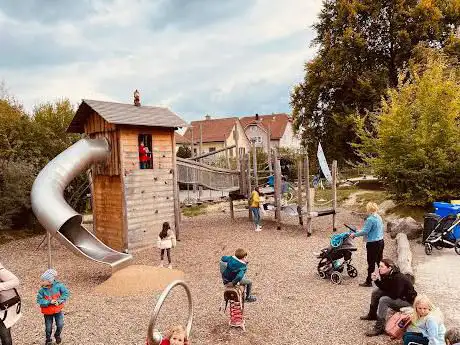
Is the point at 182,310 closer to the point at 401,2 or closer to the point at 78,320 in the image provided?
the point at 78,320

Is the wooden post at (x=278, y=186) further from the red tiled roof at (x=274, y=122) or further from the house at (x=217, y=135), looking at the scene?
the red tiled roof at (x=274, y=122)

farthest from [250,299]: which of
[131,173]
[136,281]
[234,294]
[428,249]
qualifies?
[131,173]

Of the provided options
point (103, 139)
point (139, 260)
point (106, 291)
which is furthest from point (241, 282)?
point (103, 139)

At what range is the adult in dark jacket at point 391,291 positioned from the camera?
7.36 meters

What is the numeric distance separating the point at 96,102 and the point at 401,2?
23.1 meters

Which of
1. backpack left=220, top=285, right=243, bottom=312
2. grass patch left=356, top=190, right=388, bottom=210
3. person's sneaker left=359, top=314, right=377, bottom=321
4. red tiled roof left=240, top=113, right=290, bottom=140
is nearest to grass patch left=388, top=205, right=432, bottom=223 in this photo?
grass patch left=356, top=190, right=388, bottom=210

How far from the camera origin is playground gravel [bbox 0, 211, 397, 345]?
25.7 feet

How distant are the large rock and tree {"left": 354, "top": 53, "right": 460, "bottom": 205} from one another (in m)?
2.36

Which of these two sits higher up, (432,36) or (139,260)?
(432,36)

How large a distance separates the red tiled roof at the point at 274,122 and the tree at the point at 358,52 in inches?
1055

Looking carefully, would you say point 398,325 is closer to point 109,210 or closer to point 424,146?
point 109,210

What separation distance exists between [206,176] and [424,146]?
9638 mm

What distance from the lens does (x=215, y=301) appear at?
9695 millimetres

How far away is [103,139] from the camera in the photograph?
16.0 m
